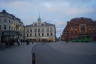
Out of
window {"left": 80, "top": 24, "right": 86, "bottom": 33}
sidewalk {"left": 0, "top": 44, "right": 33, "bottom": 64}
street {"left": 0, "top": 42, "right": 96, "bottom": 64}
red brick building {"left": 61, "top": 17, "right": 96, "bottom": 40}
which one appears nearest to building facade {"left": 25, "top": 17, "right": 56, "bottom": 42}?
red brick building {"left": 61, "top": 17, "right": 96, "bottom": 40}

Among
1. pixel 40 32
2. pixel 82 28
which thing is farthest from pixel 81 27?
pixel 40 32

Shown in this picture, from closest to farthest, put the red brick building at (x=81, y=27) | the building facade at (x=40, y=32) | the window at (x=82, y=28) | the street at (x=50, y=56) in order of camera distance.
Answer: the street at (x=50, y=56), the red brick building at (x=81, y=27), the window at (x=82, y=28), the building facade at (x=40, y=32)

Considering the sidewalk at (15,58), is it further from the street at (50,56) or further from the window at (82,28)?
the window at (82,28)

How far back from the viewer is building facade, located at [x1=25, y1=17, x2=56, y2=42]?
8281 cm

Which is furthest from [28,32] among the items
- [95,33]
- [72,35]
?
[95,33]

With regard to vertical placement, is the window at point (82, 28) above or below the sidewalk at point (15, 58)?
above

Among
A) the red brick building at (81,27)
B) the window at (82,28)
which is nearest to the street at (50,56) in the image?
the red brick building at (81,27)

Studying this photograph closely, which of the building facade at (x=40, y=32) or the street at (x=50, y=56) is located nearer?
the street at (x=50, y=56)

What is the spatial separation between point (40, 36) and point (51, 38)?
639 centimetres

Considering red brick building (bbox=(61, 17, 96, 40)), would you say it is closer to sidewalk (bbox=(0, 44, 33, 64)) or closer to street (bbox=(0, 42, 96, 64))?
street (bbox=(0, 42, 96, 64))

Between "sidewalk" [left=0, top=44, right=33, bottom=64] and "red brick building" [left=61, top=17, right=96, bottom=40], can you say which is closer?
"sidewalk" [left=0, top=44, right=33, bottom=64]

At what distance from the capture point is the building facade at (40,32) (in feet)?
272

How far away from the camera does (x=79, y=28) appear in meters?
79.2

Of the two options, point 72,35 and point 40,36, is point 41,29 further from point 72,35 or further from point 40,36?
point 72,35
